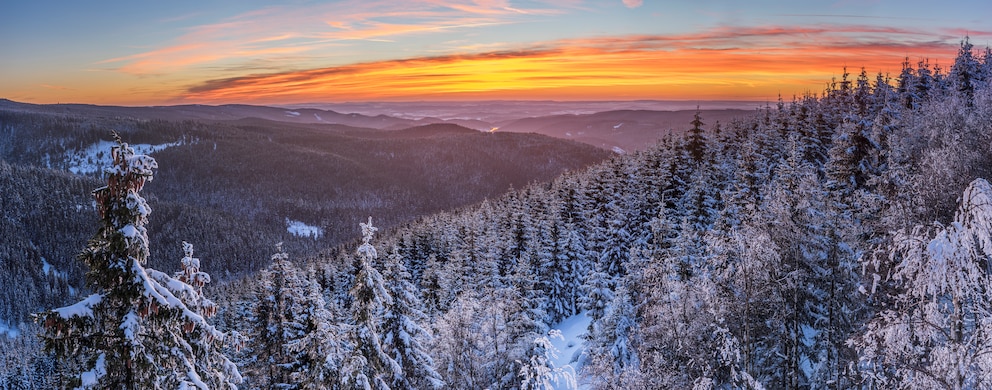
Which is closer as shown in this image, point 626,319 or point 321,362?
point 321,362

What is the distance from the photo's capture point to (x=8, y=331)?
16450 centimetres

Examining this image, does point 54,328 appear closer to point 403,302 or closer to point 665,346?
point 403,302

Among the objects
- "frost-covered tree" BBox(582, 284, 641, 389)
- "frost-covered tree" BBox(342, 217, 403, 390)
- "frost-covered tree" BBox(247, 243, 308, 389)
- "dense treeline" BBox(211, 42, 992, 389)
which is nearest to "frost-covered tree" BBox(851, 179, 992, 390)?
"dense treeline" BBox(211, 42, 992, 389)

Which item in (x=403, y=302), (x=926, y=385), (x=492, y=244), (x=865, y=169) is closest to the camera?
(x=926, y=385)

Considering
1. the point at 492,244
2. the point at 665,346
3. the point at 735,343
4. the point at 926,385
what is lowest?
the point at 492,244

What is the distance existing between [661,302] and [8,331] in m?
221

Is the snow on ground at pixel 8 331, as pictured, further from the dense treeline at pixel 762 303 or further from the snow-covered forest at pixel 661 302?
the dense treeline at pixel 762 303

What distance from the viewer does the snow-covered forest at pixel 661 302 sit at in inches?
304

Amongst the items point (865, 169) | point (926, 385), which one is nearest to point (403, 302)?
point (926, 385)

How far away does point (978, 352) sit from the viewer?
22.7 ft

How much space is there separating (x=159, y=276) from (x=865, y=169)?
41.0 m

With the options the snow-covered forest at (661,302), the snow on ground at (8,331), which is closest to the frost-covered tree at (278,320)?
the snow-covered forest at (661,302)

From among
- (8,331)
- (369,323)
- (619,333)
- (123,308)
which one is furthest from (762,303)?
(8,331)

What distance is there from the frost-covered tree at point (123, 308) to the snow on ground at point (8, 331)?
209 m
